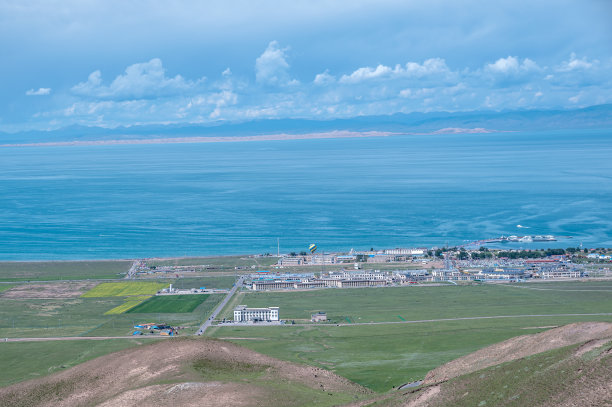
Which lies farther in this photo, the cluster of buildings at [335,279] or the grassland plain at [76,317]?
the cluster of buildings at [335,279]

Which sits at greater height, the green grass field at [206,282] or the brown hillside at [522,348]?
the green grass field at [206,282]

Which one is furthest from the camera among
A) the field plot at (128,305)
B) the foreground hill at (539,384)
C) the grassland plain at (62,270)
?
the grassland plain at (62,270)

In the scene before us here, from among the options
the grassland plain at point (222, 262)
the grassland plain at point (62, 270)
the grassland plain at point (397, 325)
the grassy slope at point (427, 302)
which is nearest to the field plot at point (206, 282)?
the grassland plain at point (222, 262)

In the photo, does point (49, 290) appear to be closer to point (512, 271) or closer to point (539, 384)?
point (512, 271)

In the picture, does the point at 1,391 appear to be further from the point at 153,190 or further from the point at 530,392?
the point at 153,190

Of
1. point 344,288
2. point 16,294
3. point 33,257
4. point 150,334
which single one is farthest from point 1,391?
point 33,257

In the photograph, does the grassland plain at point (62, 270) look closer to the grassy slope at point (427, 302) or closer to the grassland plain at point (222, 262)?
the grassland plain at point (222, 262)

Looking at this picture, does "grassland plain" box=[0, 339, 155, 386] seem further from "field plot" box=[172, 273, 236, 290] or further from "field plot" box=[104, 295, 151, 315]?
"field plot" box=[172, 273, 236, 290]

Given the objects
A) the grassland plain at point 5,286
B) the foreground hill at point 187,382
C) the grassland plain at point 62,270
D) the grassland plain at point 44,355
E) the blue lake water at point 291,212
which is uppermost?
the blue lake water at point 291,212
